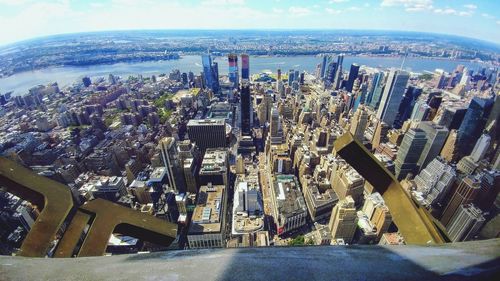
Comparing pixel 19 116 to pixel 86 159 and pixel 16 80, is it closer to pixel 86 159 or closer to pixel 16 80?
pixel 86 159

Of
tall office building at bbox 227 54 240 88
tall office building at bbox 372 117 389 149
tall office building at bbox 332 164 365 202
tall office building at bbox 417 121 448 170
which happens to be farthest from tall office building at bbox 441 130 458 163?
tall office building at bbox 227 54 240 88

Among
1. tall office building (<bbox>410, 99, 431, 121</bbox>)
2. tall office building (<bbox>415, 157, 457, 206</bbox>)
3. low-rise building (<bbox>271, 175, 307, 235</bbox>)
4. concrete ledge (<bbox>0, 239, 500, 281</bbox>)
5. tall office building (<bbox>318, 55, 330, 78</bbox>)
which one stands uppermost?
concrete ledge (<bbox>0, 239, 500, 281</bbox>)

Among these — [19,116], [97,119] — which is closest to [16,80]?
[19,116]

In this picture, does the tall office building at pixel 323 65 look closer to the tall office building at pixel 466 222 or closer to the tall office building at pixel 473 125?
the tall office building at pixel 473 125

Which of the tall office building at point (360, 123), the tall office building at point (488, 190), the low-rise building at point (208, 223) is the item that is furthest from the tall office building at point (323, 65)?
the low-rise building at point (208, 223)

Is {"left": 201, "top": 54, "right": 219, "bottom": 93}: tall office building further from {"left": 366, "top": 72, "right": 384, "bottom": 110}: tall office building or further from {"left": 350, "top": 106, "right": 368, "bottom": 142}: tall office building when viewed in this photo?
{"left": 366, "top": 72, "right": 384, "bottom": 110}: tall office building

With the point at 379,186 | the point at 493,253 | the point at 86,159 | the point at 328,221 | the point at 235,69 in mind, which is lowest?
the point at 328,221
